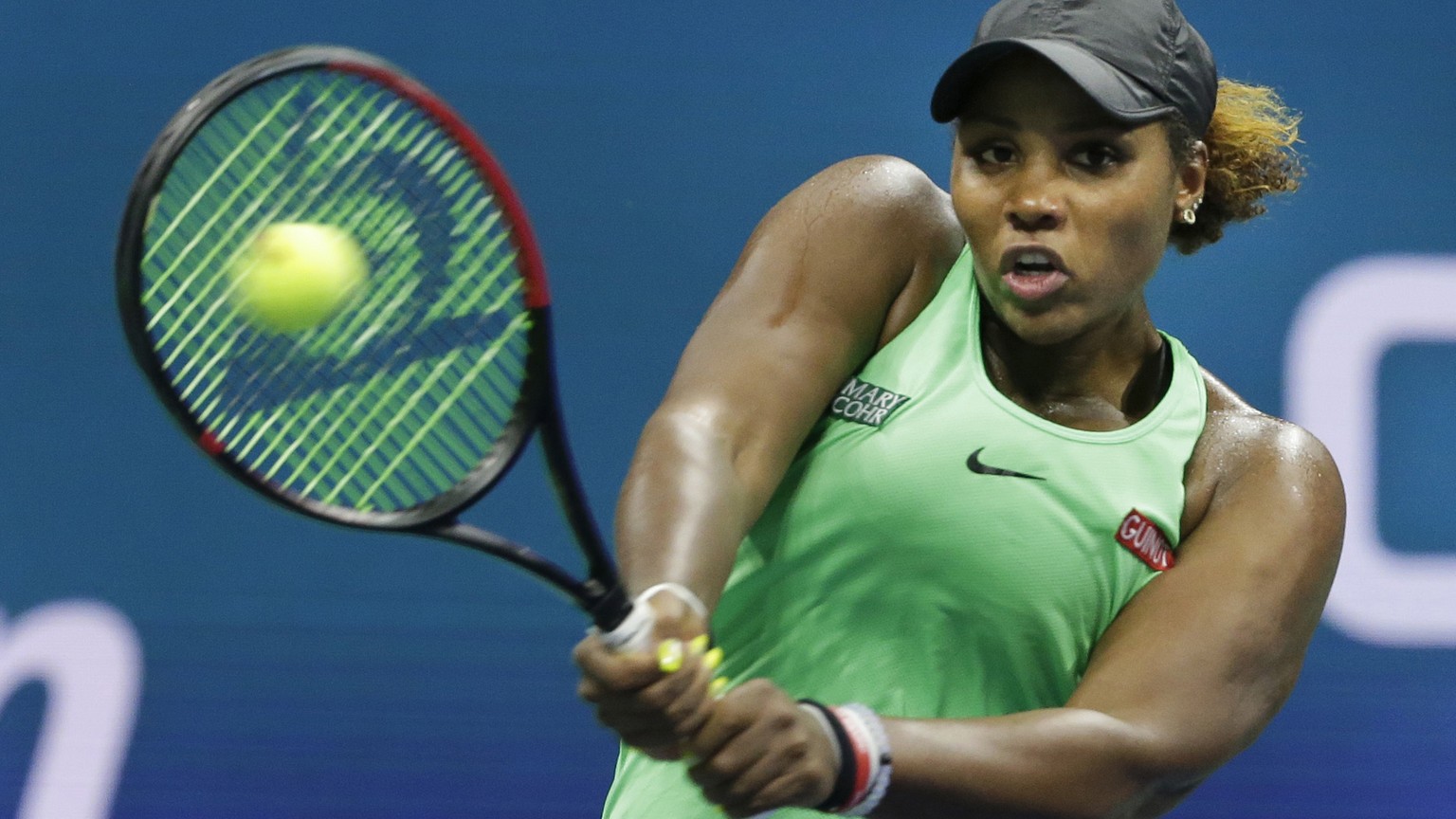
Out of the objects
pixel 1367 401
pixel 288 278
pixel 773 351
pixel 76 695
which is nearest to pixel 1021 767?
pixel 773 351

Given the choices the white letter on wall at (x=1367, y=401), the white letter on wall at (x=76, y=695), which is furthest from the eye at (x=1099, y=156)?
the white letter on wall at (x=76, y=695)

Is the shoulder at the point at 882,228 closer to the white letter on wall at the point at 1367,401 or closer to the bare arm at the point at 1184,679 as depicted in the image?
the bare arm at the point at 1184,679

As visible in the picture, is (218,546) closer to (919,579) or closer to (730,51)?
(730,51)

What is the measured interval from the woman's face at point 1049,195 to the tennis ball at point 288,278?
539 mm

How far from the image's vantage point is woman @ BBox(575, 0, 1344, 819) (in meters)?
1.47

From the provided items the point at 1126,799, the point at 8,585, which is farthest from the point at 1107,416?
the point at 8,585

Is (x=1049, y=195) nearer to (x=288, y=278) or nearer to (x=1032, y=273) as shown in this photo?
(x=1032, y=273)

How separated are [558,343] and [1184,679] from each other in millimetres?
1134

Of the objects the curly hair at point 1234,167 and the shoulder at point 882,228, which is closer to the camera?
the shoulder at point 882,228

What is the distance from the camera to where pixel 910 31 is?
2.43 meters

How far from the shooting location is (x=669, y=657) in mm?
1166

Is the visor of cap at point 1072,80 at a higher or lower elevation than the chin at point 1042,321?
higher

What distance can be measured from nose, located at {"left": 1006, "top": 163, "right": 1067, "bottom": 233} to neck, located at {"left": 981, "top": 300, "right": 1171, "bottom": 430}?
15 cm

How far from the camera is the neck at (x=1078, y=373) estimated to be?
1.62 meters
